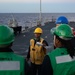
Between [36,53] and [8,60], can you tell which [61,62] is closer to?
[8,60]

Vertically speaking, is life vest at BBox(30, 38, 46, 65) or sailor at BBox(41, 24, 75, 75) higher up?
sailor at BBox(41, 24, 75, 75)

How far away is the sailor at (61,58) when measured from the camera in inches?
152

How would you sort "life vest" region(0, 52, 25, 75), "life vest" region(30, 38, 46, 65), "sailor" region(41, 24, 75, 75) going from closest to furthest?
1. "life vest" region(0, 52, 25, 75)
2. "sailor" region(41, 24, 75, 75)
3. "life vest" region(30, 38, 46, 65)

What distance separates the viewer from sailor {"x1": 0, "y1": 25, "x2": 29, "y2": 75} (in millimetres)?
3573

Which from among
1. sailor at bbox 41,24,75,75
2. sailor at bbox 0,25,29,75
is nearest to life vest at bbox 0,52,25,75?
sailor at bbox 0,25,29,75

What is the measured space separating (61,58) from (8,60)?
2.51 feet

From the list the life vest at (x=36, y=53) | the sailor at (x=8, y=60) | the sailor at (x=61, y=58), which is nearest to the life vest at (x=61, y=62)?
the sailor at (x=61, y=58)

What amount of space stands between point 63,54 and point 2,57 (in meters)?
0.86

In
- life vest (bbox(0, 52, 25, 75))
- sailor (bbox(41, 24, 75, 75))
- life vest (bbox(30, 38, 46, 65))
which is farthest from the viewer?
life vest (bbox(30, 38, 46, 65))

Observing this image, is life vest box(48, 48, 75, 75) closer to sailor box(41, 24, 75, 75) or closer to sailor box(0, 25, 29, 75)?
sailor box(41, 24, 75, 75)

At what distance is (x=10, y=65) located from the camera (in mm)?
3598

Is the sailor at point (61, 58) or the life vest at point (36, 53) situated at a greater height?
the sailor at point (61, 58)

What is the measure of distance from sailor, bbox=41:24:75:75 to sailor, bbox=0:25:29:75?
0.35 meters

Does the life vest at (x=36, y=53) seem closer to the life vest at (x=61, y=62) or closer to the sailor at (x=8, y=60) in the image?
the life vest at (x=61, y=62)
